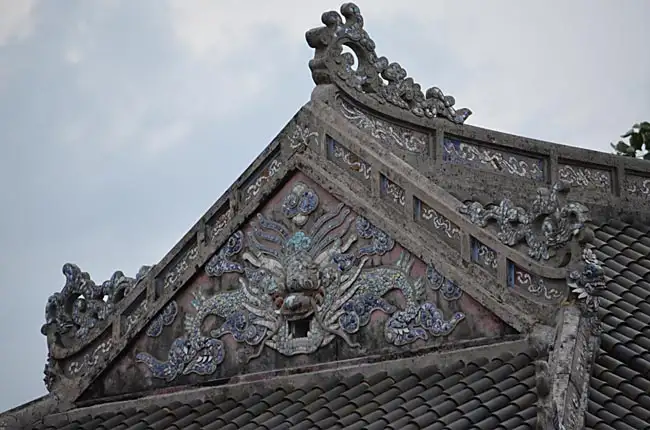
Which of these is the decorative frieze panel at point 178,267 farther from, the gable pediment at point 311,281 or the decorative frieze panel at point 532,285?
the decorative frieze panel at point 532,285

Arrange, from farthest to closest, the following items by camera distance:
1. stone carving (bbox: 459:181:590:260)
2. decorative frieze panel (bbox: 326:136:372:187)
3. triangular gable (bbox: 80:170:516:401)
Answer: decorative frieze panel (bbox: 326:136:372:187)
triangular gable (bbox: 80:170:516:401)
stone carving (bbox: 459:181:590:260)

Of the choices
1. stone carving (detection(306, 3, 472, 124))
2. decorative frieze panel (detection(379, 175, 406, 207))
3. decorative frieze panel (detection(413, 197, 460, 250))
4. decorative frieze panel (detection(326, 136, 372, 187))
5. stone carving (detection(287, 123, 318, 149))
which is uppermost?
stone carving (detection(306, 3, 472, 124))

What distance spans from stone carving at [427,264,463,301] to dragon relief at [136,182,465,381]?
5.1 inches

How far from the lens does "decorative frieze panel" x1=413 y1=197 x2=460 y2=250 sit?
16.1m

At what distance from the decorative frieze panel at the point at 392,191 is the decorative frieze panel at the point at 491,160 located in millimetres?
1569

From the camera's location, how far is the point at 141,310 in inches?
719

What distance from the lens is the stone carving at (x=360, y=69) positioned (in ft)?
58.5

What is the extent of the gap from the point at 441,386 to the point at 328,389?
1.36 meters

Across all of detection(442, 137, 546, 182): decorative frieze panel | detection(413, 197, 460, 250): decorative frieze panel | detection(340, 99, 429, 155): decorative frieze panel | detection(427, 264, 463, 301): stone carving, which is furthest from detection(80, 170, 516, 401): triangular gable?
detection(442, 137, 546, 182): decorative frieze panel

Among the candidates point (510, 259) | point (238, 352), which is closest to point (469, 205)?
point (510, 259)

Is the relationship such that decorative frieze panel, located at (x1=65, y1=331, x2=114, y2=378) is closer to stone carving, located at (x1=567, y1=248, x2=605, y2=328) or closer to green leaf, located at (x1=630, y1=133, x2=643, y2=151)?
stone carving, located at (x1=567, y1=248, x2=605, y2=328)

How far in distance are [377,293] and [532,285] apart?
66.3 inches

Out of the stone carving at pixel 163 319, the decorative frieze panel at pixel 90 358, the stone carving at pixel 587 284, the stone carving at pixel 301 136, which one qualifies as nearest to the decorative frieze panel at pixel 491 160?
the stone carving at pixel 301 136

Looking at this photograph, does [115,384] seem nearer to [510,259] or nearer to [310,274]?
[310,274]
